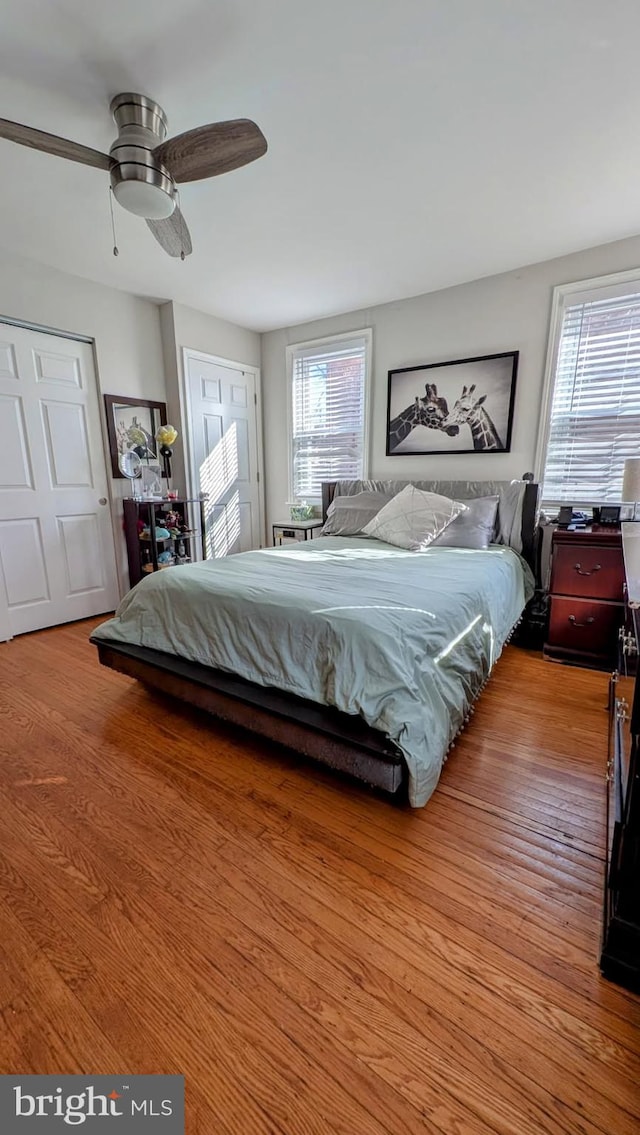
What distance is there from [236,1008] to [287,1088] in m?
0.19

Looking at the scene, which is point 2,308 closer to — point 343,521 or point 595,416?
point 343,521

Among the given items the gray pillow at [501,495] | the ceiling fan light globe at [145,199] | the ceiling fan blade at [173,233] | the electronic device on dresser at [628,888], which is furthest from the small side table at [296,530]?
the electronic device on dresser at [628,888]

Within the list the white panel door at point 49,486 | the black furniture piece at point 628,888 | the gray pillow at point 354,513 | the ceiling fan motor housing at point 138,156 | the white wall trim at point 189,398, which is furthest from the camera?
the white wall trim at point 189,398

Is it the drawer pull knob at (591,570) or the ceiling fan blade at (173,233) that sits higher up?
the ceiling fan blade at (173,233)

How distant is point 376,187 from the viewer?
2.28m

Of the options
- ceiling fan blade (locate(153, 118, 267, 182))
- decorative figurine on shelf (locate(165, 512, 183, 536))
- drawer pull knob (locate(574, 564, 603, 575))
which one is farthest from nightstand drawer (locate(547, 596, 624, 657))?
decorative figurine on shelf (locate(165, 512, 183, 536))

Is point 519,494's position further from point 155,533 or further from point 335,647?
point 155,533

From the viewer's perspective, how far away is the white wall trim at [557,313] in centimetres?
285

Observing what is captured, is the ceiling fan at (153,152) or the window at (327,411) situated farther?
the window at (327,411)

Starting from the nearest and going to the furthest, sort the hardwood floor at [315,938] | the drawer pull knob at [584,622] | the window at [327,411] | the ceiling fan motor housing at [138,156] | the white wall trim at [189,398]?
the hardwood floor at [315,938]
the ceiling fan motor housing at [138,156]
the drawer pull knob at [584,622]
the white wall trim at [189,398]
the window at [327,411]

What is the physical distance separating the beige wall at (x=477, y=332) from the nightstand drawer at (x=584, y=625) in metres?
1.17

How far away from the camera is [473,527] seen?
3.07m

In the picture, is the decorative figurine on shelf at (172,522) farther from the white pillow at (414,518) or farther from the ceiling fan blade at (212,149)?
the ceiling fan blade at (212,149)

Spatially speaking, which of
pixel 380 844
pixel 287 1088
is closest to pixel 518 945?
pixel 380 844
